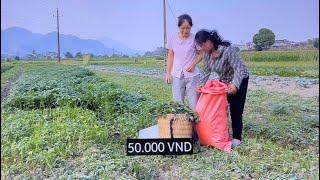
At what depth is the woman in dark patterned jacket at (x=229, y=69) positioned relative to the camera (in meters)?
3.74

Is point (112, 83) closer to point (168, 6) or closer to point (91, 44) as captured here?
point (91, 44)

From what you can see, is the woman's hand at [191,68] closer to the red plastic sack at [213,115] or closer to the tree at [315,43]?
the red plastic sack at [213,115]

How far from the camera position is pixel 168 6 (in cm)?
354

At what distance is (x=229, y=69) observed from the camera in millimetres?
4102

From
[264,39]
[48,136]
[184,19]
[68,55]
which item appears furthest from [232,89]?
[48,136]

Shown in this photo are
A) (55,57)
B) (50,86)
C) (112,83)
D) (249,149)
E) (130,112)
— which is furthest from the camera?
(50,86)

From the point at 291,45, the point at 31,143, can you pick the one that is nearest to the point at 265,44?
the point at 291,45

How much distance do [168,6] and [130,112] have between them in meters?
1.53

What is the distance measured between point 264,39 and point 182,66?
0.79m

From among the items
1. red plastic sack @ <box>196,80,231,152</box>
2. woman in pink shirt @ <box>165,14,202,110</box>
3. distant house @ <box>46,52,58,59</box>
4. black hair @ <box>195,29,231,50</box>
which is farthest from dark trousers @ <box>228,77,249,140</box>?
distant house @ <box>46,52,58,59</box>

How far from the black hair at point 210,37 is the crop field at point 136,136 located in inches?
9.1

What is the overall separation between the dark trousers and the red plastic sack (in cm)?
11

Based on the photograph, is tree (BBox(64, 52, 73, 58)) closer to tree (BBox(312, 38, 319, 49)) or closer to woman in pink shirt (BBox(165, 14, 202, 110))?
woman in pink shirt (BBox(165, 14, 202, 110))

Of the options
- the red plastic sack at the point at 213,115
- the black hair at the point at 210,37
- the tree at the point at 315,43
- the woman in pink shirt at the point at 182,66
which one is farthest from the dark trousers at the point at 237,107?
the tree at the point at 315,43
